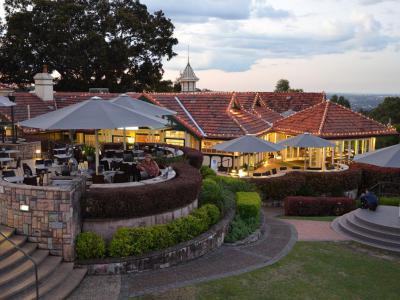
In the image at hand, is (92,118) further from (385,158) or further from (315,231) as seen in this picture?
(385,158)

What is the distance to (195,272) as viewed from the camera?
35.5 feet

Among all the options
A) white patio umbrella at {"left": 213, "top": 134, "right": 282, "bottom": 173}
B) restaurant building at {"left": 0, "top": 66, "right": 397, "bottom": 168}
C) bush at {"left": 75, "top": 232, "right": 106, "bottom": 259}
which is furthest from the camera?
restaurant building at {"left": 0, "top": 66, "right": 397, "bottom": 168}

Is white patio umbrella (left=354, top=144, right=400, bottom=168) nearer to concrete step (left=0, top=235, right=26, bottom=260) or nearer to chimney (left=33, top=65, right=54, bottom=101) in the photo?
concrete step (left=0, top=235, right=26, bottom=260)

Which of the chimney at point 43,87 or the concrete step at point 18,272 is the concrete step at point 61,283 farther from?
the chimney at point 43,87

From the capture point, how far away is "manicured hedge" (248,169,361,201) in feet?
71.1

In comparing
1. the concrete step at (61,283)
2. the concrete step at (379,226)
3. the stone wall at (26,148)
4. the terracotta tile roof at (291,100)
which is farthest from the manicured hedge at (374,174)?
the terracotta tile roof at (291,100)

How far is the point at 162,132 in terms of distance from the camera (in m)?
29.9

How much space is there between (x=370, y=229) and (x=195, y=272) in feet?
23.6

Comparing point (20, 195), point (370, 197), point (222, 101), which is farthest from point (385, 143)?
point (20, 195)

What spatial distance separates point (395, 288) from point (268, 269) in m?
3.17

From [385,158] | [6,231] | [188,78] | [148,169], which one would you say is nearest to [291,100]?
[188,78]

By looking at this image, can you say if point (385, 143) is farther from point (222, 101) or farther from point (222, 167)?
point (222, 167)

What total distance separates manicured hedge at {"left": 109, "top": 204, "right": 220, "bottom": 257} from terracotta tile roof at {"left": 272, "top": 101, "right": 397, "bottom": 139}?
1779 centimetres

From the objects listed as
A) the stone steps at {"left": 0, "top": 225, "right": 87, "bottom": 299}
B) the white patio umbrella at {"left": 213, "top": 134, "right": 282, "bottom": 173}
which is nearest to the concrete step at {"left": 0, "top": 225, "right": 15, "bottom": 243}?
the stone steps at {"left": 0, "top": 225, "right": 87, "bottom": 299}
